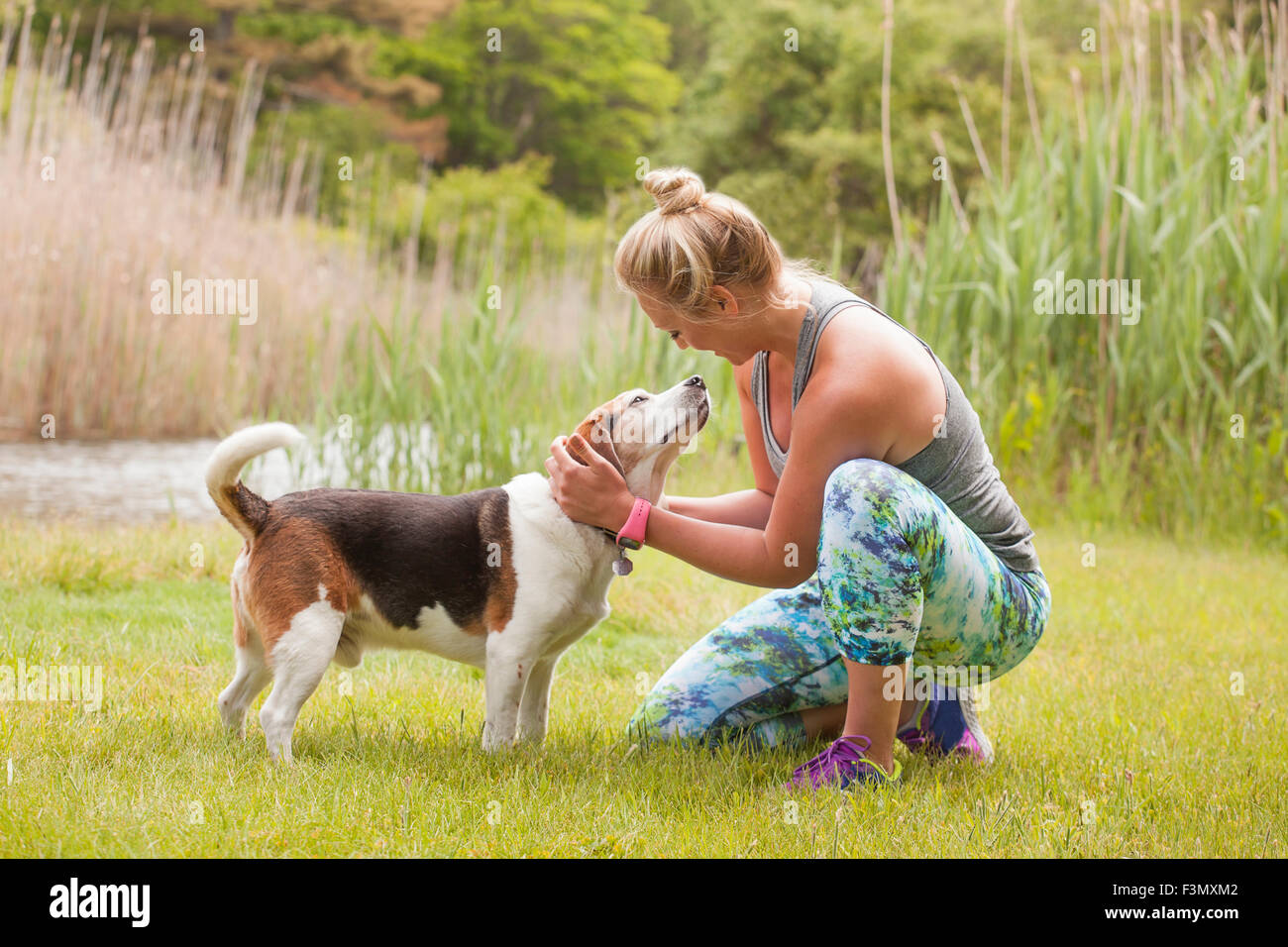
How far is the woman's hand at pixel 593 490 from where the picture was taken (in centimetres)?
304

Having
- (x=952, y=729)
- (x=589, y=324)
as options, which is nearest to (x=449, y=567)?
(x=952, y=729)

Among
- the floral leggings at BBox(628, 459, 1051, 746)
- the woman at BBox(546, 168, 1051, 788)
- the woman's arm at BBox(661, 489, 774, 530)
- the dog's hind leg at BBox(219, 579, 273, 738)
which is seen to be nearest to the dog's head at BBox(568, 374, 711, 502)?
the woman at BBox(546, 168, 1051, 788)

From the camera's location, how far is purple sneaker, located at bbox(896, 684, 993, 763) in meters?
3.35

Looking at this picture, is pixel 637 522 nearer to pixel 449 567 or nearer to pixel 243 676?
pixel 449 567

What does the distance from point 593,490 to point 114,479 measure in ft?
19.4

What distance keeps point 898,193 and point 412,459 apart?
1576 cm

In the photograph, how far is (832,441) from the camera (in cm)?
289

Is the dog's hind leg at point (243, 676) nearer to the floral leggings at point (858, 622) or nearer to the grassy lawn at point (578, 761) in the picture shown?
the grassy lawn at point (578, 761)

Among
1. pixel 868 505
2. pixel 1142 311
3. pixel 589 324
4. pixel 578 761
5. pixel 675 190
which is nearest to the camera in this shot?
pixel 868 505

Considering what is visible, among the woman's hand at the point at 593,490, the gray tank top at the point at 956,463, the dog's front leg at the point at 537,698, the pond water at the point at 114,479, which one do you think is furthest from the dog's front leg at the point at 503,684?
the pond water at the point at 114,479

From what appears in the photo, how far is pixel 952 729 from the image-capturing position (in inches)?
133

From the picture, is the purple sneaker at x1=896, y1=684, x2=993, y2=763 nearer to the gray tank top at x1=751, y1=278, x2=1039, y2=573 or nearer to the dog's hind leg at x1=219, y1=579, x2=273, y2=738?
the gray tank top at x1=751, y1=278, x2=1039, y2=573

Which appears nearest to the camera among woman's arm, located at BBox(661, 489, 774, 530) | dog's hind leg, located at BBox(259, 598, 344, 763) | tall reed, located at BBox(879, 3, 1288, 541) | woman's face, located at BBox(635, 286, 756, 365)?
woman's face, located at BBox(635, 286, 756, 365)
